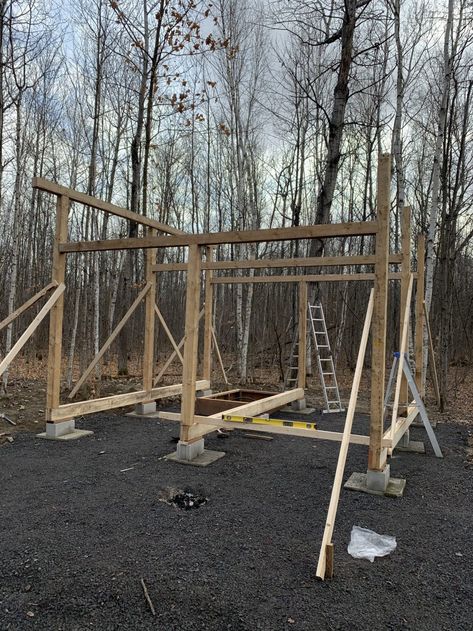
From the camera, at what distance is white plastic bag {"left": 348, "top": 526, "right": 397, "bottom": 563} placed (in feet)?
10.8

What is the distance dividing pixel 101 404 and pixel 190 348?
2.36m

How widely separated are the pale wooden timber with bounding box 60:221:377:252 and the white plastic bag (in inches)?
107

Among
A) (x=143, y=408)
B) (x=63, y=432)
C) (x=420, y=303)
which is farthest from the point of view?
(x=143, y=408)

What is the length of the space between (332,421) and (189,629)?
20.8 ft

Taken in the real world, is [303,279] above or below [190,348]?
above

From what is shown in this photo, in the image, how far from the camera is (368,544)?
3.43 m

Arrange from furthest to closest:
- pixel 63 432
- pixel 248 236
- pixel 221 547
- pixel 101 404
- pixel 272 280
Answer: pixel 272 280
pixel 101 404
pixel 63 432
pixel 248 236
pixel 221 547

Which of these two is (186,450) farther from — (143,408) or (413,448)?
(413,448)

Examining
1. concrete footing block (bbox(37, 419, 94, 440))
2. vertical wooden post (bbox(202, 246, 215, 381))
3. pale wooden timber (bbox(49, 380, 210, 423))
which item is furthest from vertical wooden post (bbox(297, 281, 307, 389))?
concrete footing block (bbox(37, 419, 94, 440))

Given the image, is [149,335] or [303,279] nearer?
[149,335]

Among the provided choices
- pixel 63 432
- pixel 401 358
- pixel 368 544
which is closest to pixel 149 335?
pixel 63 432

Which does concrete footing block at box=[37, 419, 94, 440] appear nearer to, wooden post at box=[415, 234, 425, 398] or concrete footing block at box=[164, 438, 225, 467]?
concrete footing block at box=[164, 438, 225, 467]

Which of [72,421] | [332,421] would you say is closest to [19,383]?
[72,421]

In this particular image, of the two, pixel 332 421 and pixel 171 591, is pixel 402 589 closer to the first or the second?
pixel 171 591
